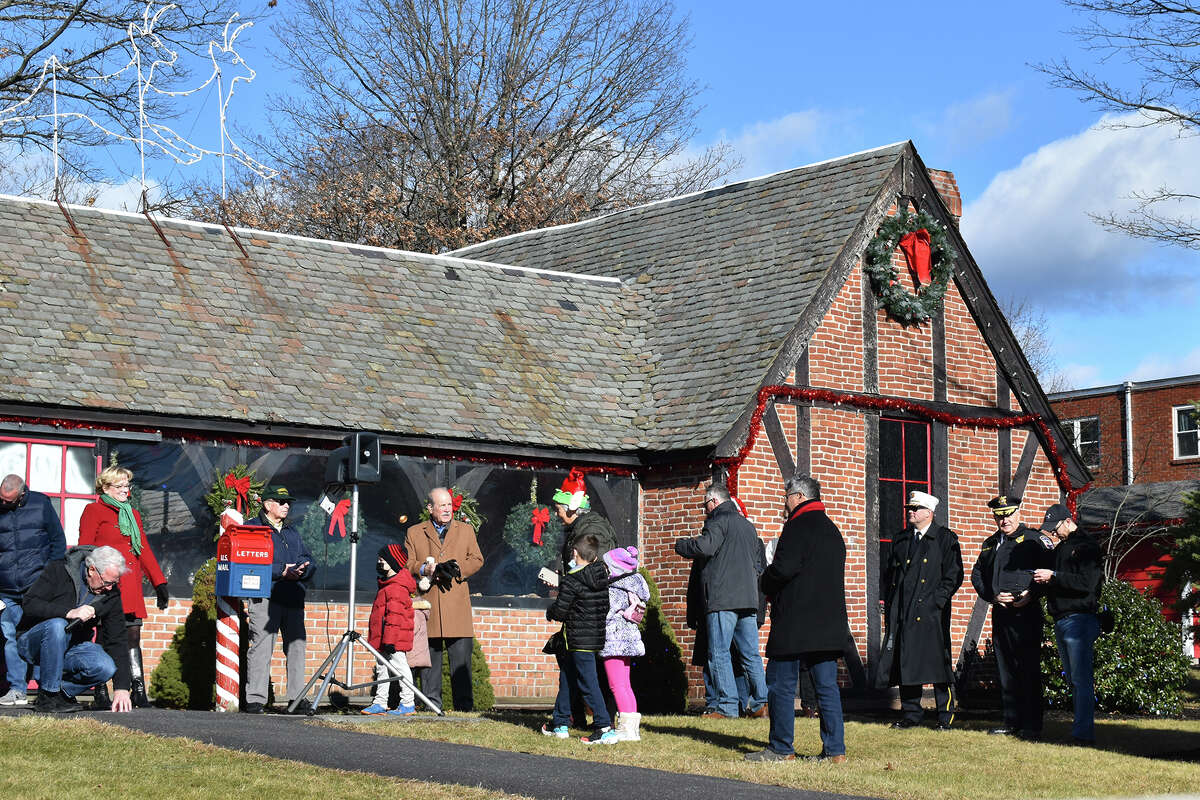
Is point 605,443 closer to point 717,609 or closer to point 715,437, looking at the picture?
point 715,437

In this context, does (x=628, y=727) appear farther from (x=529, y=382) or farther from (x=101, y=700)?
(x=529, y=382)

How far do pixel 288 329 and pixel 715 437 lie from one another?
183 inches

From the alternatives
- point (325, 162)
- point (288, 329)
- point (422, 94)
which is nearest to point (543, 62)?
point (422, 94)

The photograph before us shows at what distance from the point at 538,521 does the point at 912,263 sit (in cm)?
532

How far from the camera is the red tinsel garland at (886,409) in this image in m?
16.9

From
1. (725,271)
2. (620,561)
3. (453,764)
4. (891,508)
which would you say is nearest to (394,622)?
(620,561)

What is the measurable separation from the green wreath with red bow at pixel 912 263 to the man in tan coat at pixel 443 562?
270 inches

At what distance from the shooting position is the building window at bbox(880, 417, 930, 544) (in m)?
18.2

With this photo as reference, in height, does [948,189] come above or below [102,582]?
above

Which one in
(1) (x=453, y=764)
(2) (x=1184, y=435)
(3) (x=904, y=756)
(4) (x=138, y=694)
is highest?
(2) (x=1184, y=435)

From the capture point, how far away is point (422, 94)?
36.9 m

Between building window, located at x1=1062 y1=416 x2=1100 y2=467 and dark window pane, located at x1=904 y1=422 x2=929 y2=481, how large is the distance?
2150cm

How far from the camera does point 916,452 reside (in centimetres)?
1853

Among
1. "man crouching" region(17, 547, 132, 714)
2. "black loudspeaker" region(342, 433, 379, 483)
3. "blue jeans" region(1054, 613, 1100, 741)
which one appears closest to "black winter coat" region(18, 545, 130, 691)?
"man crouching" region(17, 547, 132, 714)
